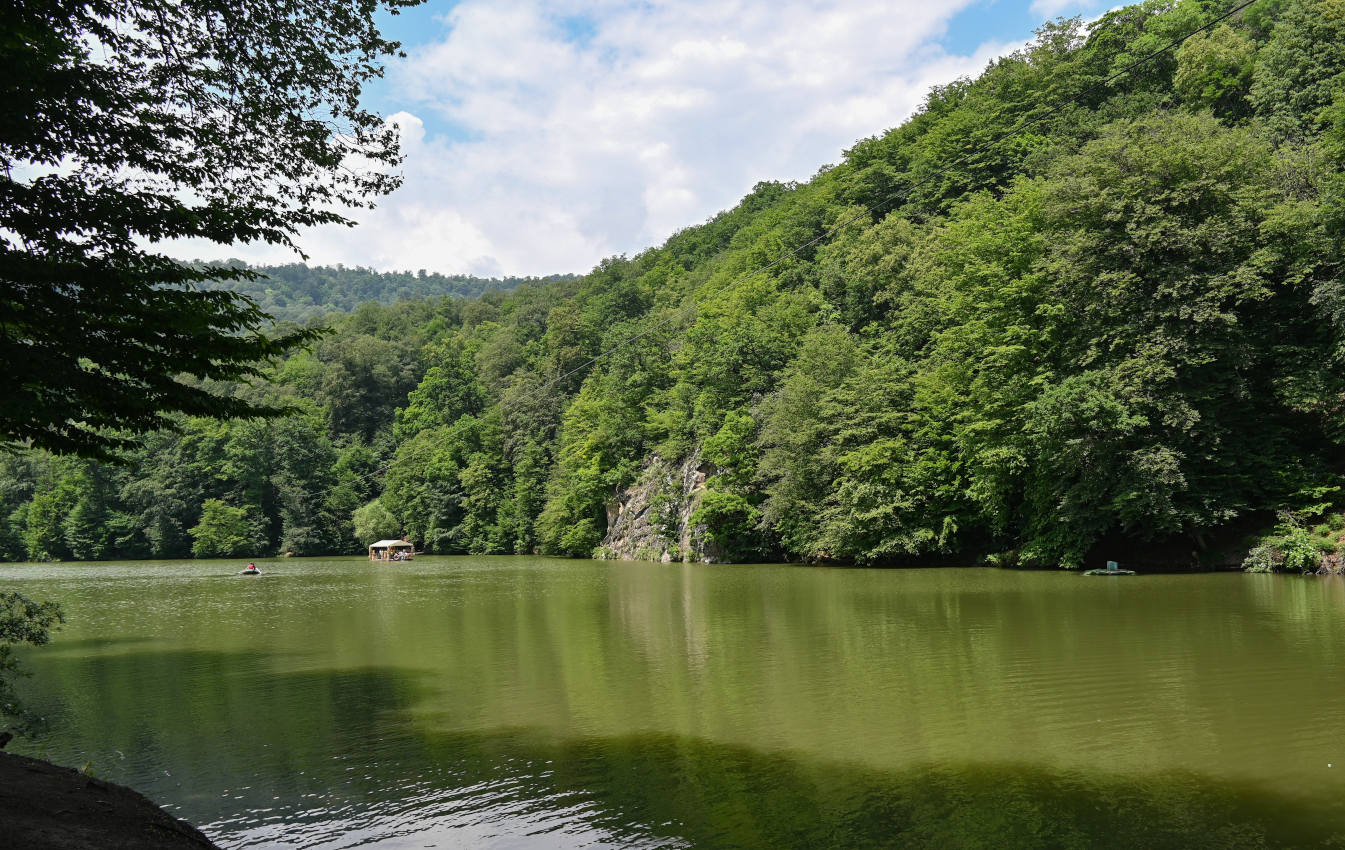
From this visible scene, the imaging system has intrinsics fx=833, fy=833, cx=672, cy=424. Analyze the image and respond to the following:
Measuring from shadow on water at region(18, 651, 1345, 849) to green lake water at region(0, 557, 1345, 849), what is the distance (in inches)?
1.4

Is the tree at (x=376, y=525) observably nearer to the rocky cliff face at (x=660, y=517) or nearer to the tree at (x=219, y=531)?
the tree at (x=219, y=531)

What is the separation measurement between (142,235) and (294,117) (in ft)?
12.1

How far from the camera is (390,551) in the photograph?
66250mm

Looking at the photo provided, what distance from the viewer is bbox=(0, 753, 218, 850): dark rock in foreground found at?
5152 mm

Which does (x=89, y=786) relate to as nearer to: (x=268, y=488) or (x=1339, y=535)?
(x=1339, y=535)

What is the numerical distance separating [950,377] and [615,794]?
102 feet

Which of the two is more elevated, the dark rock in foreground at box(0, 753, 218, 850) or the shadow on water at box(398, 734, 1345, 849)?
the dark rock in foreground at box(0, 753, 218, 850)

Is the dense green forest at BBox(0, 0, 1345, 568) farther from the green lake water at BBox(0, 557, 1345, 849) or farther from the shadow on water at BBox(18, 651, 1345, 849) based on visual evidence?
the green lake water at BBox(0, 557, 1345, 849)

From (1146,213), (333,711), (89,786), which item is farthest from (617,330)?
(89,786)

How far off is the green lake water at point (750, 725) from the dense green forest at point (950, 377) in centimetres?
444

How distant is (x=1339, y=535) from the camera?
973 inches

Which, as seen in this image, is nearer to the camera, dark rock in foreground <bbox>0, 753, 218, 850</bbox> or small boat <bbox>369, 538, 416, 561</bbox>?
dark rock in foreground <bbox>0, 753, 218, 850</bbox>

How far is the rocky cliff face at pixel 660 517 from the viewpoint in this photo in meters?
48.9

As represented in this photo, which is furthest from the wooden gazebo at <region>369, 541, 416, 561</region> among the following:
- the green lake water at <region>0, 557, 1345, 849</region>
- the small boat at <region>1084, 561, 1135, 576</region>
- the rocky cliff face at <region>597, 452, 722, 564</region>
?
the small boat at <region>1084, 561, 1135, 576</region>
